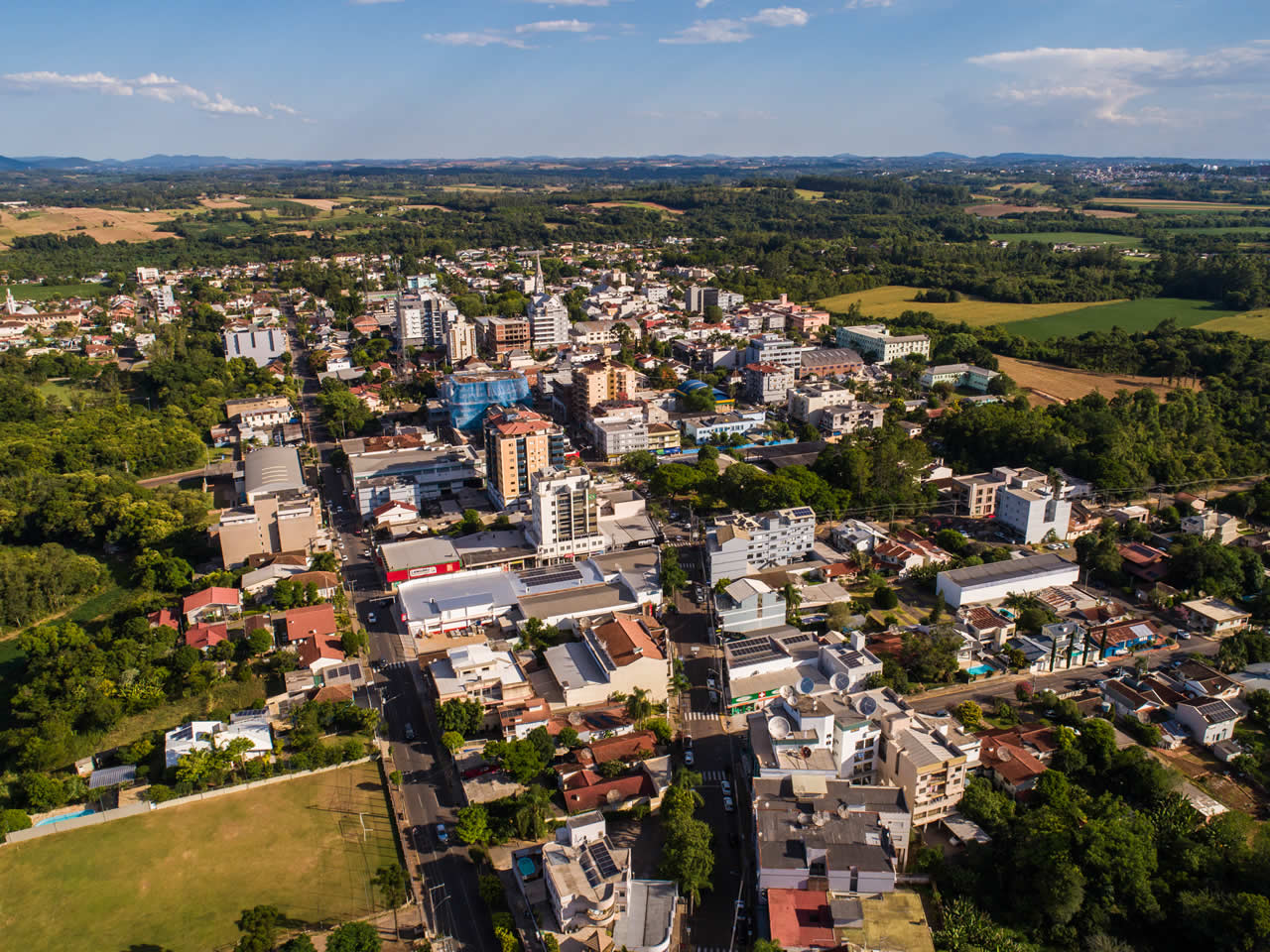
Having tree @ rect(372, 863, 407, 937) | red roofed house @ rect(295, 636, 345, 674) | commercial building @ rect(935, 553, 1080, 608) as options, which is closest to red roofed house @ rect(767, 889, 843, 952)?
tree @ rect(372, 863, 407, 937)

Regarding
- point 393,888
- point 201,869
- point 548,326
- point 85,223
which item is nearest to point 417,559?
point 201,869

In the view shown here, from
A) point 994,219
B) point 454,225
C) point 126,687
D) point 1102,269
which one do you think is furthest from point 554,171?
point 126,687

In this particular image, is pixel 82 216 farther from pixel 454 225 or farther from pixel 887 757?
pixel 887 757

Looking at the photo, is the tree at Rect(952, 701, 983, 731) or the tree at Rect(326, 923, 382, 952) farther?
the tree at Rect(952, 701, 983, 731)

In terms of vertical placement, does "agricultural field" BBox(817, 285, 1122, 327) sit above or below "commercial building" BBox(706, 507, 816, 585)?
above

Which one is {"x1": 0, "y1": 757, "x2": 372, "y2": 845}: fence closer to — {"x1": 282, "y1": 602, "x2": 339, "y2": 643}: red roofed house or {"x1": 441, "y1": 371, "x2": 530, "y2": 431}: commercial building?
{"x1": 282, "y1": 602, "x2": 339, "y2": 643}: red roofed house

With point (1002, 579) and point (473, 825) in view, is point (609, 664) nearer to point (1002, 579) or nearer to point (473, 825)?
point (473, 825)

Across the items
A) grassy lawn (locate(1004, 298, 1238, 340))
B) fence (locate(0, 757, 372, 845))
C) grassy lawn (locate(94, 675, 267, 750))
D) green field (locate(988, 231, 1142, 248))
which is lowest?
fence (locate(0, 757, 372, 845))
